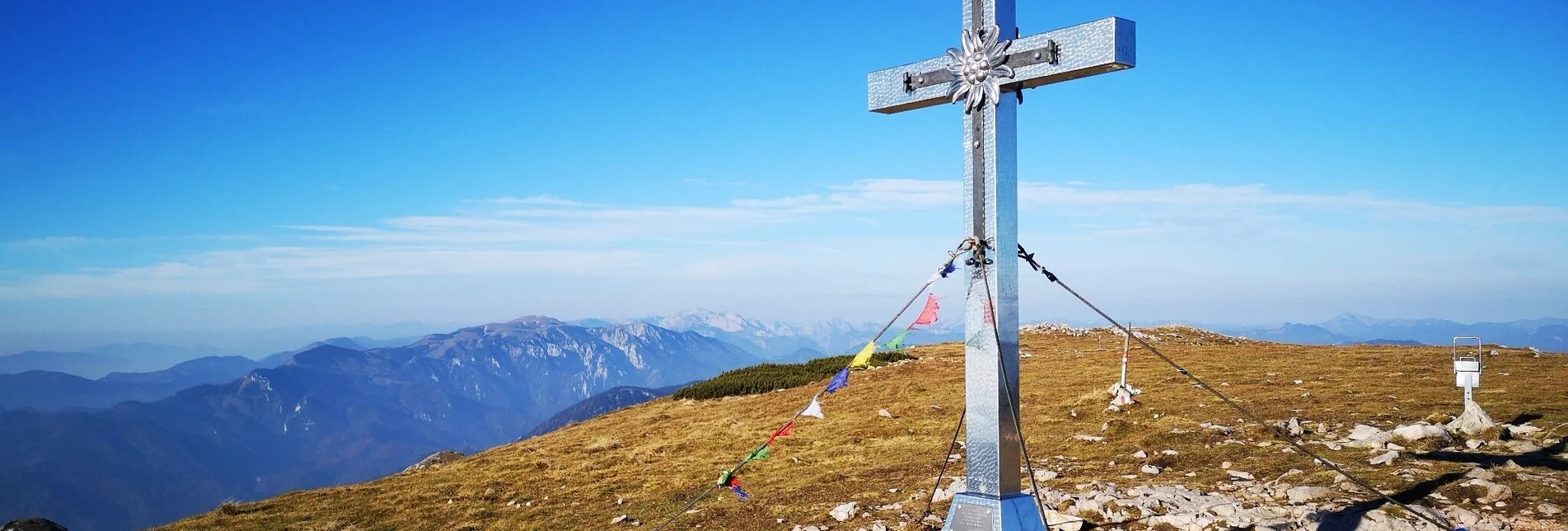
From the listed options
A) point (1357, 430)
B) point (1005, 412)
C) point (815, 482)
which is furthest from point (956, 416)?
point (1005, 412)

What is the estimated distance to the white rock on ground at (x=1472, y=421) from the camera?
1357 centimetres

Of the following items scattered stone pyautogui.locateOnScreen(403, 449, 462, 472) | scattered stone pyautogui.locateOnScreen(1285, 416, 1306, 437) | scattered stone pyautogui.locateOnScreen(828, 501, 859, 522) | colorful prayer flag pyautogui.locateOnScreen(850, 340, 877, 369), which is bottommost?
scattered stone pyautogui.locateOnScreen(403, 449, 462, 472)

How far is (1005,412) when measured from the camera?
22.9ft

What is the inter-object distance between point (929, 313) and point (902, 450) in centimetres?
996

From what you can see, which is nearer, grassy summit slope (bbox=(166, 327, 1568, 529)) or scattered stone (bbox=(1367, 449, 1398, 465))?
scattered stone (bbox=(1367, 449, 1398, 465))

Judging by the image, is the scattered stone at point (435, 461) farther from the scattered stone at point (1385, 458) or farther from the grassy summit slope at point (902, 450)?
the scattered stone at point (1385, 458)

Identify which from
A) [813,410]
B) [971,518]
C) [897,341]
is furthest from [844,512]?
[971,518]

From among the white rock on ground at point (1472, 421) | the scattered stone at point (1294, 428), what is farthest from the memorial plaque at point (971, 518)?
the white rock on ground at point (1472, 421)

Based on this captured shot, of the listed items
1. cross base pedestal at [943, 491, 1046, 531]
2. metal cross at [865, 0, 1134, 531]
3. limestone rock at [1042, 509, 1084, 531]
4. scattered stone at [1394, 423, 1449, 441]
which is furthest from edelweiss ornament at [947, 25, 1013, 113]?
scattered stone at [1394, 423, 1449, 441]

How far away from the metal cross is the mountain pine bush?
23499mm

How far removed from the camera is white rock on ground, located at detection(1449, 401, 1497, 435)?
1357 centimetres

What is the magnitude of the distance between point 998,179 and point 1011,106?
0.59 meters

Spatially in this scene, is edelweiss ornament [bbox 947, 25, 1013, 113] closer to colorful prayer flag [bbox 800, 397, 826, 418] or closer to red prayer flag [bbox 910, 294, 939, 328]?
red prayer flag [bbox 910, 294, 939, 328]

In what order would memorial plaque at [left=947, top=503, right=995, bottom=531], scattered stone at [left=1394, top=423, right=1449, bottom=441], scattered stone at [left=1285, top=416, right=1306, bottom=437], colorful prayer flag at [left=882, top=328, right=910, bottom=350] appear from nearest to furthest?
1. memorial plaque at [left=947, top=503, right=995, bottom=531]
2. colorful prayer flag at [left=882, top=328, right=910, bottom=350]
3. scattered stone at [left=1394, top=423, right=1449, bottom=441]
4. scattered stone at [left=1285, top=416, right=1306, bottom=437]
